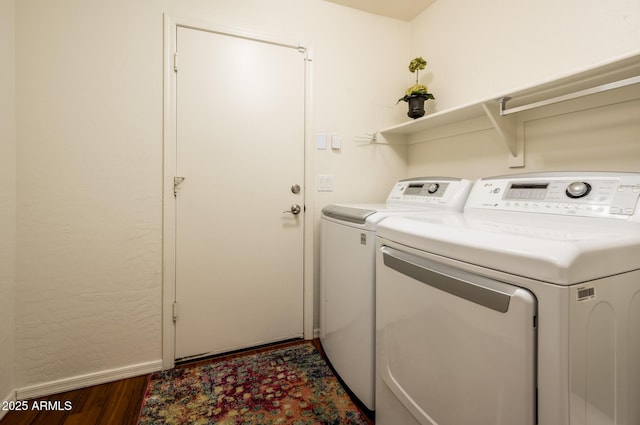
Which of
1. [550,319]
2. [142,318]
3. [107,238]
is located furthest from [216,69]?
[550,319]

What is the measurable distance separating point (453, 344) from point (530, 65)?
147 cm

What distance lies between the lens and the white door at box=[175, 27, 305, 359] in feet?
5.55

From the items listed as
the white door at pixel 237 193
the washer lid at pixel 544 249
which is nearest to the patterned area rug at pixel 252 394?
the white door at pixel 237 193

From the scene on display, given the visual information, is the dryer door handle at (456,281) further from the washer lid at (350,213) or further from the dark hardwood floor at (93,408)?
the dark hardwood floor at (93,408)

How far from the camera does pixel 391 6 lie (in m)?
2.07

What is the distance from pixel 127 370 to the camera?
1579 millimetres

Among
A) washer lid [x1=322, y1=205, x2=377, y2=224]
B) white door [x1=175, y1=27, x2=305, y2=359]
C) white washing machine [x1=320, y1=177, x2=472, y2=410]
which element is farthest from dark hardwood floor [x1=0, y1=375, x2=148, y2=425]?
washer lid [x1=322, y1=205, x2=377, y2=224]

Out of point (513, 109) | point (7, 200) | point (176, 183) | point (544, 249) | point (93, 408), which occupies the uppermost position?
point (513, 109)

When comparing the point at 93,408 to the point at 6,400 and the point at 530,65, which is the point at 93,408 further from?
the point at 530,65

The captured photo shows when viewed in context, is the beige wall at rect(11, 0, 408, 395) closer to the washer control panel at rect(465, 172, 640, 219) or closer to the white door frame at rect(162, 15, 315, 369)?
the white door frame at rect(162, 15, 315, 369)

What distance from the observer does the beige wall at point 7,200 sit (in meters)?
1.29

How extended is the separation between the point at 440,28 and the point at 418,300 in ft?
6.46

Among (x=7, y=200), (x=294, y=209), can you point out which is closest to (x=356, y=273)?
(x=294, y=209)

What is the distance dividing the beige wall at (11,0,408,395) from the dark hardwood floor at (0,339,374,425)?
0.27ft
